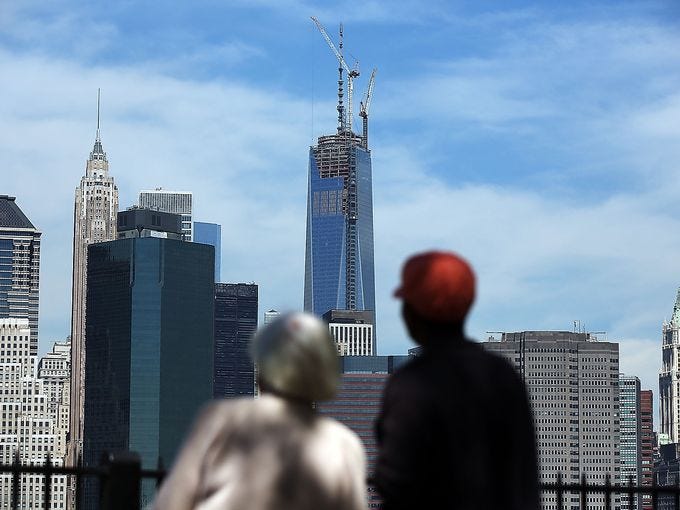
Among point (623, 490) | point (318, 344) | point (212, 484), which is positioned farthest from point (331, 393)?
point (623, 490)

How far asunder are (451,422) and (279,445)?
56 cm

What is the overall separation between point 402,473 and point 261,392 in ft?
1.82

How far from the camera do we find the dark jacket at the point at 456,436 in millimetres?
5016

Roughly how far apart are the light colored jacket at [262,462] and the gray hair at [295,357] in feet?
0.21

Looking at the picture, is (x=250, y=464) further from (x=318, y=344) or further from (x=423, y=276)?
(x=423, y=276)

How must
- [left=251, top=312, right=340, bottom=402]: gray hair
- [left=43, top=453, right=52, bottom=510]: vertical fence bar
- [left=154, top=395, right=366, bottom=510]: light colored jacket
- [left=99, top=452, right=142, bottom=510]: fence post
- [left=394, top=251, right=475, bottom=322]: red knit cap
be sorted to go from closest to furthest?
[left=154, top=395, right=366, bottom=510]: light colored jacket
[left=251, top=312, right=340, bottom=402]: gray hair
[left=394, top=251, right=475, bottom=322]: red knit cap
[left=99, top=452, right=142, bottom=510]: fence post
[left=43, top=453, right=52, bottom=510]: vertical fence bar

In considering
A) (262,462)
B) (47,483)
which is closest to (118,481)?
(262,462)

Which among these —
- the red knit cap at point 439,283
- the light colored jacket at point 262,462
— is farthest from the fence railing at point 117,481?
the red knit cap at point 439,283

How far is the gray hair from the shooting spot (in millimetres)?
5109

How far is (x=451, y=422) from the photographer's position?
5.04 metres

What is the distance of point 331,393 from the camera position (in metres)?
5.24

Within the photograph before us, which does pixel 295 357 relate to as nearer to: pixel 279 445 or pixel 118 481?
pixel 279 445

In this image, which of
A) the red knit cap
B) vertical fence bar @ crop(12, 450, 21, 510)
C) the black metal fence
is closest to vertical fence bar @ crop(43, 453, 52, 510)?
the black metal fence

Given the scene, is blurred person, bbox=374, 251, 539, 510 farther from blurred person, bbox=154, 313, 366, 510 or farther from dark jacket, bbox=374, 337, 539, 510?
blurred person, bbox=154, 313, 366, 510
